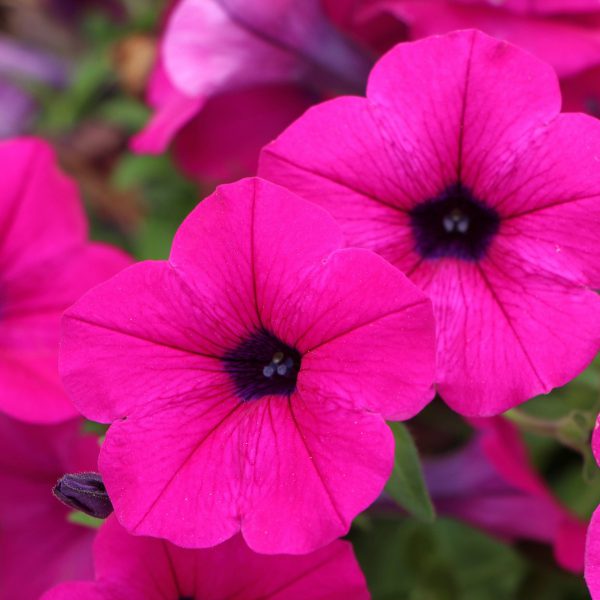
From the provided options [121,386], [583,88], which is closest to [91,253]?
[121,386]

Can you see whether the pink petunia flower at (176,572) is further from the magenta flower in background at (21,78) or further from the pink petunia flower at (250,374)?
the magenta flower in background at (21,78)

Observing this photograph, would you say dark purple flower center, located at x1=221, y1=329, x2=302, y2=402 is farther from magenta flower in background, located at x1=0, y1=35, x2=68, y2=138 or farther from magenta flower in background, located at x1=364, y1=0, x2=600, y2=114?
magenta flower in background, located at x1=0, y1=35, x2=68, y2=138

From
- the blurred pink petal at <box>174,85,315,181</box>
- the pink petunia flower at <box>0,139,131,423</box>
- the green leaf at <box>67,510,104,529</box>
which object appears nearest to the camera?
the green leaf at <box>67,510,104,529</box>

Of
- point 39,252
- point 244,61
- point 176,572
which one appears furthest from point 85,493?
point 244,61

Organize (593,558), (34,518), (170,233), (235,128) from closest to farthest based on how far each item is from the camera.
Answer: (593,558), (34,518), (235,128), (170,233)

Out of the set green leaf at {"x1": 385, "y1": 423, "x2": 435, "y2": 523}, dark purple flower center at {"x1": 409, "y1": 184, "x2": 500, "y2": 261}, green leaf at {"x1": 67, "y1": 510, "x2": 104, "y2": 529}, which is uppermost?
dark purple flower center at {"x1": 409, "y1": 184, "x2": 500, "y2": 261}

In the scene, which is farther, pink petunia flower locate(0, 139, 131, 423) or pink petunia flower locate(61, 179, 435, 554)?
pink petunia flower locate(0, 139, 131, 423)

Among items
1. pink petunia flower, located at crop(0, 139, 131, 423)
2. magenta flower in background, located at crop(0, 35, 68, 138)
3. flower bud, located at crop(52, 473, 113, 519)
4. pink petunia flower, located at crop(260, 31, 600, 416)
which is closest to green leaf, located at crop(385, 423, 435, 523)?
pink petunia flower, located at crop(260, 31, 600, 416)

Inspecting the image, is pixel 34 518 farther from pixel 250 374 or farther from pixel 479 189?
pixel 479 189
